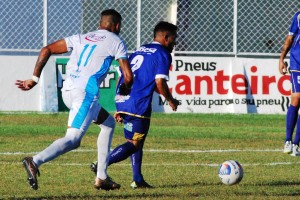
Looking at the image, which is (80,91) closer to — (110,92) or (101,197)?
(101,197)

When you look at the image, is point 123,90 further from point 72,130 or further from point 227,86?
point 227,86

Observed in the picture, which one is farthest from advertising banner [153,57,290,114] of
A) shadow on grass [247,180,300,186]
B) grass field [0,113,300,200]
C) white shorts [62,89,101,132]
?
white shorts [62,89,101,132]

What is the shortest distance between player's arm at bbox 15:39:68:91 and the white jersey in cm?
8

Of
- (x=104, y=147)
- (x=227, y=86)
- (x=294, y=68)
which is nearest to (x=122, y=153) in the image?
(x=104, y=147)

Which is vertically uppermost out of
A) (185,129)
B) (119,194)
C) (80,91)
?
(80,91)

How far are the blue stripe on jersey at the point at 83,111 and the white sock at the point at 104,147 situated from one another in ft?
1.89

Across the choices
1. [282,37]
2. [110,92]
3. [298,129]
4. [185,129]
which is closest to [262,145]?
[298,129]

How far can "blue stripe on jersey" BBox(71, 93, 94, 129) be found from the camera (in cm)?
1023

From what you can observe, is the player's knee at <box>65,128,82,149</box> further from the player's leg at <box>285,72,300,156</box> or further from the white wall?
the white wall

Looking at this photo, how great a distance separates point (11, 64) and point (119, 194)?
1135 cm

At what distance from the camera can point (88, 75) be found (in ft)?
34.5

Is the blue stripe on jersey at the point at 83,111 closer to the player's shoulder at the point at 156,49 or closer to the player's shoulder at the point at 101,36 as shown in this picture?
the player's shoulder at the point at 101,36

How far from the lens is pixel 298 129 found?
608 inches

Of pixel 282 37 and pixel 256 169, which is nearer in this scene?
pixel 256 169
